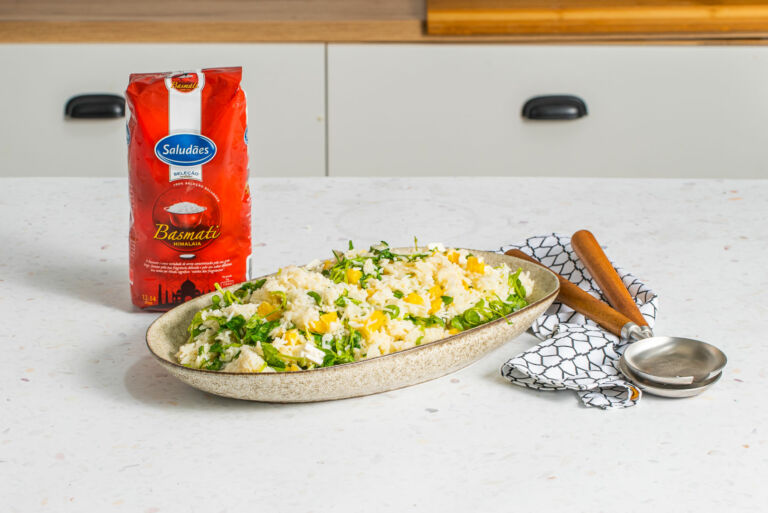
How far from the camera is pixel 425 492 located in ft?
2.17

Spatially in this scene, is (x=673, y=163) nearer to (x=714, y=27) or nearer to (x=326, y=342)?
(x=714, y=27)

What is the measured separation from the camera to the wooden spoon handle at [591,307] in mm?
896

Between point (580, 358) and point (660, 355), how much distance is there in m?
0.07

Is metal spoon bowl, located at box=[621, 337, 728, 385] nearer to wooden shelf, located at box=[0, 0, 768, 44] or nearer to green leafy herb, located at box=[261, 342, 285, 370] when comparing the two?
green leafy herb, located at box=[261, 342, 285, 370]

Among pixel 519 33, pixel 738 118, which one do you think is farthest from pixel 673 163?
pixel 519 33

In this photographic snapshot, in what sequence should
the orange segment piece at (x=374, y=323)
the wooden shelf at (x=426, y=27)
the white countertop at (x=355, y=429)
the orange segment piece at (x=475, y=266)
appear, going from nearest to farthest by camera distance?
the white countertop at (x=355, y=429) < the orange segment piece at (x=374, y=323) < the orange segment piece at (x=475, y=266) < the wooden shelf at (x=426, y=27)

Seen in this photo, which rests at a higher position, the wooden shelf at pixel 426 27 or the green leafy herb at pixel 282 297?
the wooden shelf at pixel 426 27

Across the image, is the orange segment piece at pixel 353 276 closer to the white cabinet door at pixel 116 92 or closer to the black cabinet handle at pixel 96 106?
the white cabinet door at pixel 116 92

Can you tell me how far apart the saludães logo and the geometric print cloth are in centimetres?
37

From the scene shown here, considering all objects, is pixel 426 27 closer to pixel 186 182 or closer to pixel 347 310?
pixel 186 182

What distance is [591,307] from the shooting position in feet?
3.03

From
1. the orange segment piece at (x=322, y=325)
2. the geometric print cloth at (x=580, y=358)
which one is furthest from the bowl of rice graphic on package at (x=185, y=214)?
the geometric print cloth at (x=580, y=358)

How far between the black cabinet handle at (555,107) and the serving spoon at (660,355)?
1.21m

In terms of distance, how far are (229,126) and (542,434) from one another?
0.44m
